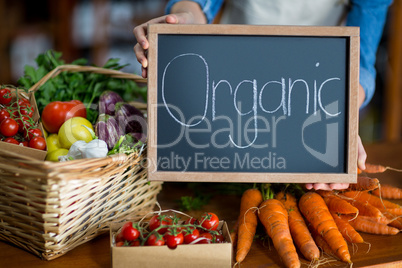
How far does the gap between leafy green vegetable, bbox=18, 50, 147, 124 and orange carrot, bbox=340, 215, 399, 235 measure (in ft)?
2.69

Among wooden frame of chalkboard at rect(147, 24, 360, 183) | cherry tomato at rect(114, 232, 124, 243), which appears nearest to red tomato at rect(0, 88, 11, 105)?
wooden frame of chalkboard at rect(147, 24, 360, 183)

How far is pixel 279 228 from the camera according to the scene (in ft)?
3.15

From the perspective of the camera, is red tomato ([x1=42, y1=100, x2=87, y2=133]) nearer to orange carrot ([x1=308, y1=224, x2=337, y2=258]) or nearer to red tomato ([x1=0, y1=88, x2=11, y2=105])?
red tomato ([x1=0, y1=88, x2=11, y2=105])

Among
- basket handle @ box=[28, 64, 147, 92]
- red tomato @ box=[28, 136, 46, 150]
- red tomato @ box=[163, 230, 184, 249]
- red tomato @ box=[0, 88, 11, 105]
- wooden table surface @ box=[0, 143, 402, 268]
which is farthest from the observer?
basket handle @ box=[28, 64, 147, 92]

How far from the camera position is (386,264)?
89 centimetres

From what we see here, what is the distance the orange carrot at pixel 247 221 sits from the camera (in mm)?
914

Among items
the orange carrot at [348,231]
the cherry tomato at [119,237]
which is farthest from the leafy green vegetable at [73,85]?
the orange carrot at [348,231]

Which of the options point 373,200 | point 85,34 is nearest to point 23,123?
point 373,200

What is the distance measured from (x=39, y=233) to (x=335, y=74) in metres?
0.78

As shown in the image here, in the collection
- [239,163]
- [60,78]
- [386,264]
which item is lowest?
[386,264]

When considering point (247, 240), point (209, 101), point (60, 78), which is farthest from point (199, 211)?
point (60, 78)

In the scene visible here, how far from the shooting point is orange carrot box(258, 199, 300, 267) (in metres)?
Answer: 0.89

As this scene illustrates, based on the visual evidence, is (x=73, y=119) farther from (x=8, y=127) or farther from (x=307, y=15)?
(x=307, y=15)

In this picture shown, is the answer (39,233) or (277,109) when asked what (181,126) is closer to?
(277,109)
